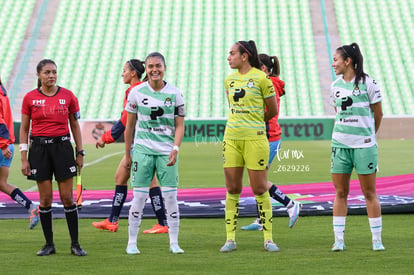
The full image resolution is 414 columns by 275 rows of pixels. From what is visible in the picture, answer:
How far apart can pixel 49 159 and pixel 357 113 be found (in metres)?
3.04

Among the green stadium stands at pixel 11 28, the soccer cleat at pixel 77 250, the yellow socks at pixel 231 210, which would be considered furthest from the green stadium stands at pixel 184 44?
the soccer cleat at pixel 77 250

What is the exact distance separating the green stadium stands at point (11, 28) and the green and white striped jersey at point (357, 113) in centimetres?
3174

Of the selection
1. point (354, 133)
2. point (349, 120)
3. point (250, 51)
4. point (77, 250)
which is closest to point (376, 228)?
point (354, 133)

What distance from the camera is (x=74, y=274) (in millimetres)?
6609

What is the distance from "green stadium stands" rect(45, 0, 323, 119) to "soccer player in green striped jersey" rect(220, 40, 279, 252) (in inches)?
1031

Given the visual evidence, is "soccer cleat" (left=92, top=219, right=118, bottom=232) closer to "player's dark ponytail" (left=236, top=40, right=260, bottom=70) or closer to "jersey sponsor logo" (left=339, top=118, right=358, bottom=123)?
"player's dark ponytail" (left=236, top=40, right=260, bottom=70)

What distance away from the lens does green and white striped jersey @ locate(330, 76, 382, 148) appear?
7.71 meters

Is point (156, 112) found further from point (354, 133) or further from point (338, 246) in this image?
point (338, 246)

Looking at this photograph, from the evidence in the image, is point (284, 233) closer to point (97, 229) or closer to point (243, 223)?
point (243, 223)

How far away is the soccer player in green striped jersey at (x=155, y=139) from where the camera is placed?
7750 mm

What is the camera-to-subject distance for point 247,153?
25.8 feet

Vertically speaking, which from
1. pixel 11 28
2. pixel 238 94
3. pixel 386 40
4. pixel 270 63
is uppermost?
pixel 11 28

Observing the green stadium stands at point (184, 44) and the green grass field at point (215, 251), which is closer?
the green grass field at point (215, 251)

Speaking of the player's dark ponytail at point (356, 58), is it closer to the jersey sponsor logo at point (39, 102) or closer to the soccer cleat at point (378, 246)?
the soccer cleat at point (378, 246)
